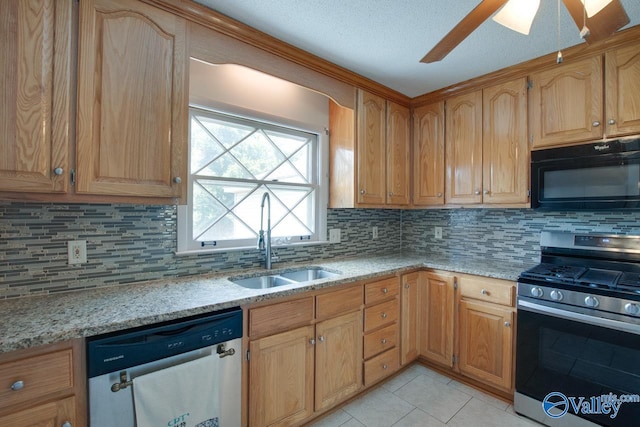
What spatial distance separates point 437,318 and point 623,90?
1.88 metres

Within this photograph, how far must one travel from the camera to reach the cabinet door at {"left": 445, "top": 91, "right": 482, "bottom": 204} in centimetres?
242

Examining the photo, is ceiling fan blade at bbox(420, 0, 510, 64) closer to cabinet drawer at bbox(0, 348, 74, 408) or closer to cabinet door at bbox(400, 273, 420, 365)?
cabinet door at bbox(400, 273, 420, 365)

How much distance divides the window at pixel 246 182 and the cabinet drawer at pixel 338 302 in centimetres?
64

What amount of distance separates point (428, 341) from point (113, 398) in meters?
2.14

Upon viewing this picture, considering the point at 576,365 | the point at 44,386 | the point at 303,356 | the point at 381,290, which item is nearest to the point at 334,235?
the point at 381,290

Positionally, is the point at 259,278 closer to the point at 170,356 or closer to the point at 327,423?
the point at 170,356

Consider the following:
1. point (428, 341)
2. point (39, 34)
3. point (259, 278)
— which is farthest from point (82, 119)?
point (428, 341)

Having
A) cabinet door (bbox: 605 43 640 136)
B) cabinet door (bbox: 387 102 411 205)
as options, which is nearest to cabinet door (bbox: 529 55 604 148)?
cabinet door (bbox: 605 43 640 136)

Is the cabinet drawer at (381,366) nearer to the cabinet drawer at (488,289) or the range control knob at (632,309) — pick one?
the cabinet drawer at (488,289)

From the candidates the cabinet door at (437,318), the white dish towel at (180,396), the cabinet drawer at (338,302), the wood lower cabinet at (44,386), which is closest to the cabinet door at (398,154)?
the cabinet door at (437,318)

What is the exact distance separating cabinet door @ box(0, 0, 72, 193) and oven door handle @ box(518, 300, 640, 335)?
248 centimetres

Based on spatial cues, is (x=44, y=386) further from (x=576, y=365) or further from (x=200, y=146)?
(x=576, y=365)

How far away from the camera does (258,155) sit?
2.22 metres

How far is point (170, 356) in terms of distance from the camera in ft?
4.04
